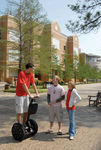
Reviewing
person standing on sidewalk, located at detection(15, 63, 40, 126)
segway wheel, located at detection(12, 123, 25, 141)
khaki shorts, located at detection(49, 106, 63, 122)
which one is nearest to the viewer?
segway wheel, located at detection(12, 123, 25, 141)

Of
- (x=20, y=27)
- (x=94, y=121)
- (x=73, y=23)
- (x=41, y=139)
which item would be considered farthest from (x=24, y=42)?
(x=41, y=139)

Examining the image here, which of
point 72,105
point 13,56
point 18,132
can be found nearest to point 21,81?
point 18,132

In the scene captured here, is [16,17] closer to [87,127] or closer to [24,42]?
[24,42]

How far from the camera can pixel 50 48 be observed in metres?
19.0

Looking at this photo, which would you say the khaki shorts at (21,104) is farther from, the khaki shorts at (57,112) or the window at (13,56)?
the window at (13,56)

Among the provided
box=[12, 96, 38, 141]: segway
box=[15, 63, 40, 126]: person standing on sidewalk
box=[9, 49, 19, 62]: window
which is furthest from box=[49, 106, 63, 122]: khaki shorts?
box=[9, 49, 19, 62]: window

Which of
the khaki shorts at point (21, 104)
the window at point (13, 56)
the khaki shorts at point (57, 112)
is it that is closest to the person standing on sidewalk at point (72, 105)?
the khaki shorts at point (57, 112)

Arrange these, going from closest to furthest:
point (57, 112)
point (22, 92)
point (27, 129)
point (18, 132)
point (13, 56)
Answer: point (18, 132) → point (22, 92) → point (27, 129) → point (57, 112) → point (13, 56)

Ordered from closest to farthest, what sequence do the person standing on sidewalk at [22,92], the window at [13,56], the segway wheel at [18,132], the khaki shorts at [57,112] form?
the segway wheel at [18,132], the person standing on sidewalk at [22,92], the khaki shorts at [57,112], the window at [13,56]

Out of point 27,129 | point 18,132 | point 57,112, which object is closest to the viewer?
point 18,132

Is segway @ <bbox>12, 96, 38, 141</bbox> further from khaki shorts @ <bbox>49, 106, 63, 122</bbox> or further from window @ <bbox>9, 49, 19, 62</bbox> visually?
window @ <bbox>9, 49, 19, 62</bbox>

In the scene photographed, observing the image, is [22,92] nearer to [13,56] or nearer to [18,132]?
[18,132]

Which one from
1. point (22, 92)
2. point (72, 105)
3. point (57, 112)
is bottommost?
point (57, 112)

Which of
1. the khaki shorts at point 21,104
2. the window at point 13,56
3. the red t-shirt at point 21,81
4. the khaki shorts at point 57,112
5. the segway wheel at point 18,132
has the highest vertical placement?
the window at point 13,56
